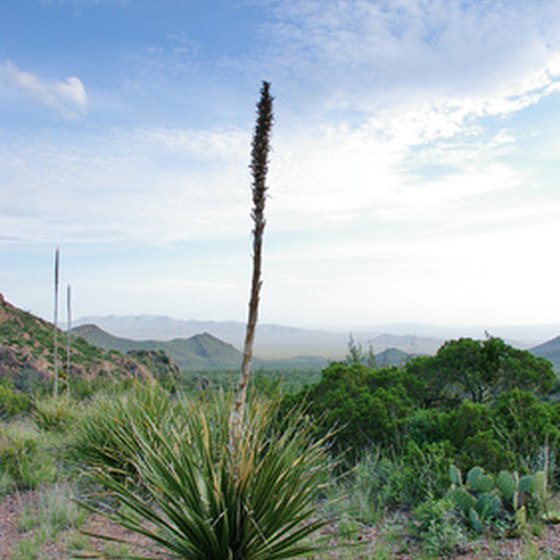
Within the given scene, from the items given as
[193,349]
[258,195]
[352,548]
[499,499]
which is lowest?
[193,349]

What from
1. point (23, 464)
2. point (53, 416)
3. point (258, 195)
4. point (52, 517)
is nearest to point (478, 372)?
point (52, 517)

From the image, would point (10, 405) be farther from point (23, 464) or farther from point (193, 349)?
point (193, 349)

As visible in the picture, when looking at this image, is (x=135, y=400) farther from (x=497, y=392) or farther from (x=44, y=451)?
(x=497, y=392)

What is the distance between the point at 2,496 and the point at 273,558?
16.2ft

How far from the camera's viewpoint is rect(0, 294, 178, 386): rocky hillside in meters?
25.0

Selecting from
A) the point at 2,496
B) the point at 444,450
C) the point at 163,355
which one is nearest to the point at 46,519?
the point at 2,496

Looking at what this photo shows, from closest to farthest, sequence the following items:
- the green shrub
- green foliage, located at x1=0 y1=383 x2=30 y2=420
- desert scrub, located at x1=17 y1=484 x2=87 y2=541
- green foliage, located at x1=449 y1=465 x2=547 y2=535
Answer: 1. green foliage, located at x1=449 y1=465 x2=547 y2=535
2. desert scrub, located at x1=17 y1=484 x2=87 y2=541
3. the green shrub
4. green foliage, located at x1=0 y1=383 x2=30 y2=420

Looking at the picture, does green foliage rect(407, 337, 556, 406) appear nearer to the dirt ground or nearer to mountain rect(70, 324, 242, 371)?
the dirt ground

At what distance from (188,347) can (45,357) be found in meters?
38.3

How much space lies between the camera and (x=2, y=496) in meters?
7.00

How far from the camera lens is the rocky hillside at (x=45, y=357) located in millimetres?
24984

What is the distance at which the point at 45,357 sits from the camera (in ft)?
90.4

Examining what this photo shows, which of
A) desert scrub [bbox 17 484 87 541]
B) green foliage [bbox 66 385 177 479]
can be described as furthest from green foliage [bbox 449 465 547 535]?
desert scrub [bbox 17 484 87 541]

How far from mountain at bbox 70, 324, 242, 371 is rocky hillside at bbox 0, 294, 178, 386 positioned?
17.8 m
